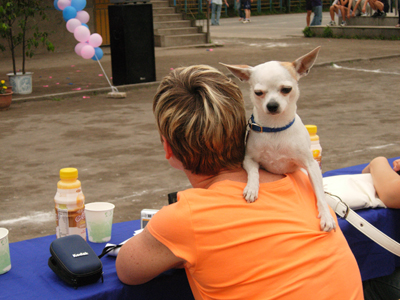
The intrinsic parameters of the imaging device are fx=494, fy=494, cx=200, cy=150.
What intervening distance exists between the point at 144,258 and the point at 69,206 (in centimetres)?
55

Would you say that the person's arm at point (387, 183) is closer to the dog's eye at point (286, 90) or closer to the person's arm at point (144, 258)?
the dog's eye at point (286, 90)

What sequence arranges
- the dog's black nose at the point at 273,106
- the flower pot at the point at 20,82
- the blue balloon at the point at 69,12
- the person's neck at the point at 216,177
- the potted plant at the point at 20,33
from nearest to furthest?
the person's neck at the point at 216,177
the dog's black nose at the point at 273,106
the blue balloon at the point at 69,12
the potted plant at the point at 20,33
the flower pot at the point at 20,82

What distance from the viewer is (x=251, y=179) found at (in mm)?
1747

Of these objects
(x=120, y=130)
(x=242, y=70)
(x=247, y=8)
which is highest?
(x=247, y=8)

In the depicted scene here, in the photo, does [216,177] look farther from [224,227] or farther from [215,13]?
[215,13]

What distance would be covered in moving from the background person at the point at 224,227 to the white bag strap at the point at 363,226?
447mm

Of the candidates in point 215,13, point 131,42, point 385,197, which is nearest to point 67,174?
point 385,197

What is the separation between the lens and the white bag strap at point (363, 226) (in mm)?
2125

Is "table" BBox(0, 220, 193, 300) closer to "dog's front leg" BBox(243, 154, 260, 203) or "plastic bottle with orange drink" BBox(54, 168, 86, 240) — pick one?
"plastic bottle with orange drink" BBox(54, 168, 86, 240)

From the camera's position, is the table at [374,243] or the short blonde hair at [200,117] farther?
the table at [374,243]

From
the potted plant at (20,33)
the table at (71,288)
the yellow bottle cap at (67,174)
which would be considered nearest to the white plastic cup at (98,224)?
the table at (71,288)

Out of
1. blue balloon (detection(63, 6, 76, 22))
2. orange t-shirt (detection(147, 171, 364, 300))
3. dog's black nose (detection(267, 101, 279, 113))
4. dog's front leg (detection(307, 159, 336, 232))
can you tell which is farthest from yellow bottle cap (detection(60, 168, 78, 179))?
blue balloon (detection(63, 6, 76, 22))

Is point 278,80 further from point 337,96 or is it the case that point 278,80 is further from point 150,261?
point 337,96

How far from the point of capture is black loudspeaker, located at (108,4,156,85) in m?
9.96
